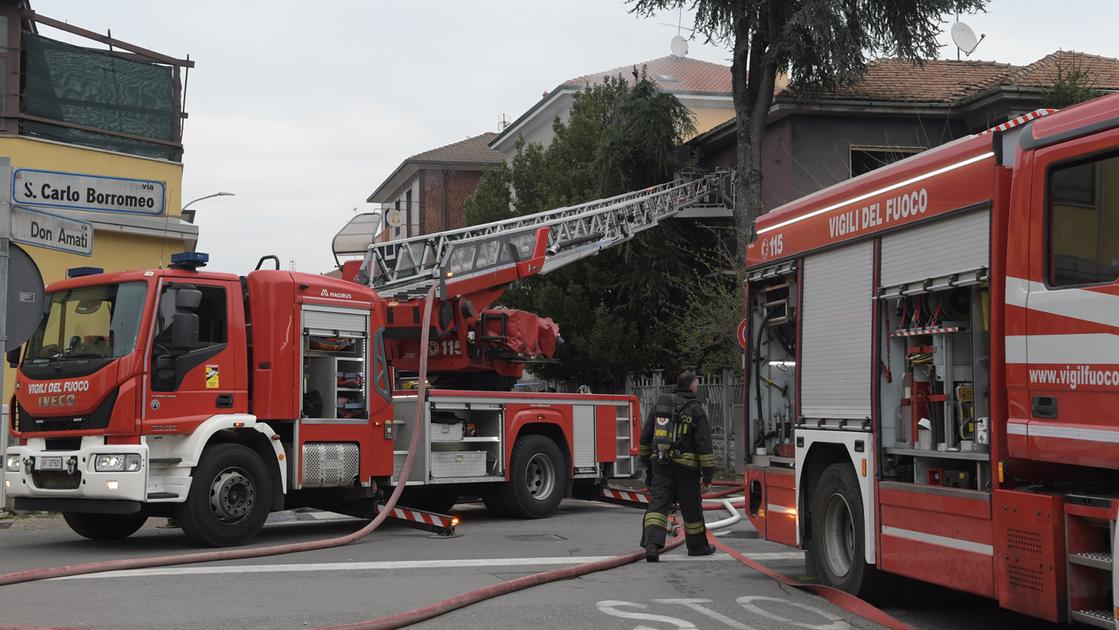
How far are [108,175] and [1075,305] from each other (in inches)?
688

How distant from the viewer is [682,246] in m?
31.2

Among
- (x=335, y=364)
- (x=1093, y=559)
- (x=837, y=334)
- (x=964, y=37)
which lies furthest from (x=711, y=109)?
(x=1093, y=559)

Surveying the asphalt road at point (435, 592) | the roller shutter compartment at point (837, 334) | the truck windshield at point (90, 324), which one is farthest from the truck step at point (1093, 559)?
the truck windshield at point (90, 324)

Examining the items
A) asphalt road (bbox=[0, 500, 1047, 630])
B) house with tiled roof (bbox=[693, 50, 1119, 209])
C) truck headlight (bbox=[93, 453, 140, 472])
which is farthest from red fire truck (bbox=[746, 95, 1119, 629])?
house with tiled roof (bbox=[693, 50, 1119, 209])

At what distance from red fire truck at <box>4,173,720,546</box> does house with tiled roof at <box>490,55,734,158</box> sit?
26.4 metres

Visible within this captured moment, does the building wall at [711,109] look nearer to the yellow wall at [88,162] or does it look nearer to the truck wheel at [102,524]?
the yellow wall at [88,162]

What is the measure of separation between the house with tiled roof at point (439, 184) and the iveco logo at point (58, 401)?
41785 millimetres

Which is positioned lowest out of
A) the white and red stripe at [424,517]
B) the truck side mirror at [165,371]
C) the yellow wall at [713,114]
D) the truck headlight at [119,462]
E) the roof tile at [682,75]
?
the white and red stripe at [424,517]

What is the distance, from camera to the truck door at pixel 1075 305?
607 cm

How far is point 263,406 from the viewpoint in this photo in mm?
12125

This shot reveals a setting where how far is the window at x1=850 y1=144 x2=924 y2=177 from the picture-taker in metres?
28.8

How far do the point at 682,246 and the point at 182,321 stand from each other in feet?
68.7

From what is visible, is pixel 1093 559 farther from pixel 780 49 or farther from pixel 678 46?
pixel 678 46

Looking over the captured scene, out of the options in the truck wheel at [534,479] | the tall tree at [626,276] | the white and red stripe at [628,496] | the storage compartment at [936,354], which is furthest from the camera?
the tall tree at [626,276]
